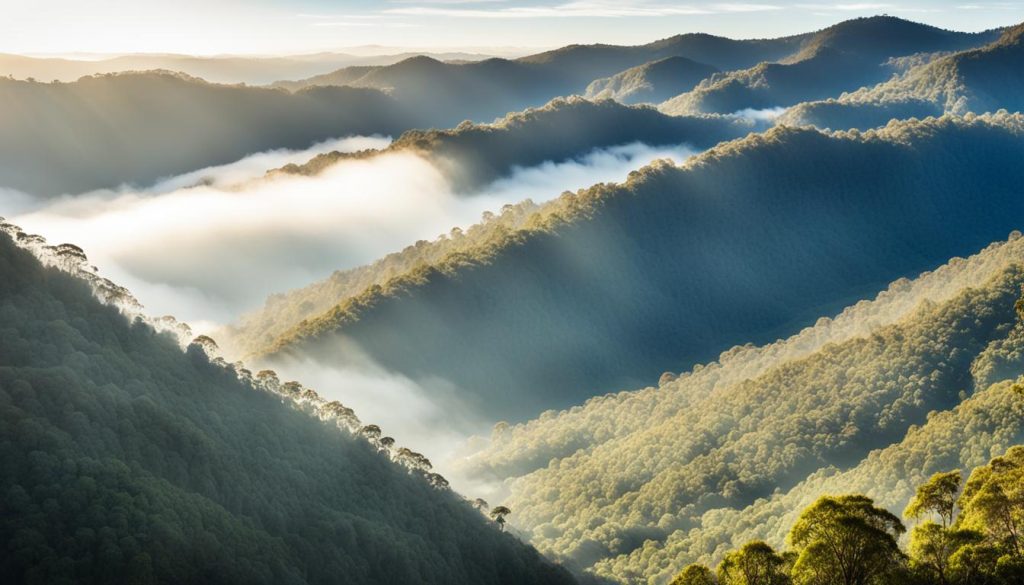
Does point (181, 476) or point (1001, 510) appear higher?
point (181, 476)

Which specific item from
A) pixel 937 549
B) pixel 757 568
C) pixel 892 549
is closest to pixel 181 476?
pixel 757 568

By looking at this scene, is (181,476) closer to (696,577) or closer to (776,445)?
(696,577)

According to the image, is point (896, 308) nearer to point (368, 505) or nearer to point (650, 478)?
point (650, 478)

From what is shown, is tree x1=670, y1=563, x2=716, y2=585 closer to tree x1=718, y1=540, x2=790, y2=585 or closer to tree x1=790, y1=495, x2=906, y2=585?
tree x1=718, y1=540, x2=790, y2=585

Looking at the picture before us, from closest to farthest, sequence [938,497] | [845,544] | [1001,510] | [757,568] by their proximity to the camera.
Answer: [845,544] → [1001,510] → [757,568] → [938,497]

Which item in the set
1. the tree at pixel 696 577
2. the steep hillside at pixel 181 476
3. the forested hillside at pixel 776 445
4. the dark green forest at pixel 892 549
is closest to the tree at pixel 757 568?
the dark green forest at pixel 892 549

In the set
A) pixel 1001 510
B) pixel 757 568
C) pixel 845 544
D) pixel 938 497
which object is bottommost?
pixel 757 568

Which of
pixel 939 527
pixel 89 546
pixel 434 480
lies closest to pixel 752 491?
pixel 434 480

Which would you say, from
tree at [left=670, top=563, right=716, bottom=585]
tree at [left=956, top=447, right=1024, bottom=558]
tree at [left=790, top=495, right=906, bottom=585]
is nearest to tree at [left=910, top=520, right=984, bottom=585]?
tree at [left=790, top=495, right=906, bottom=585]
